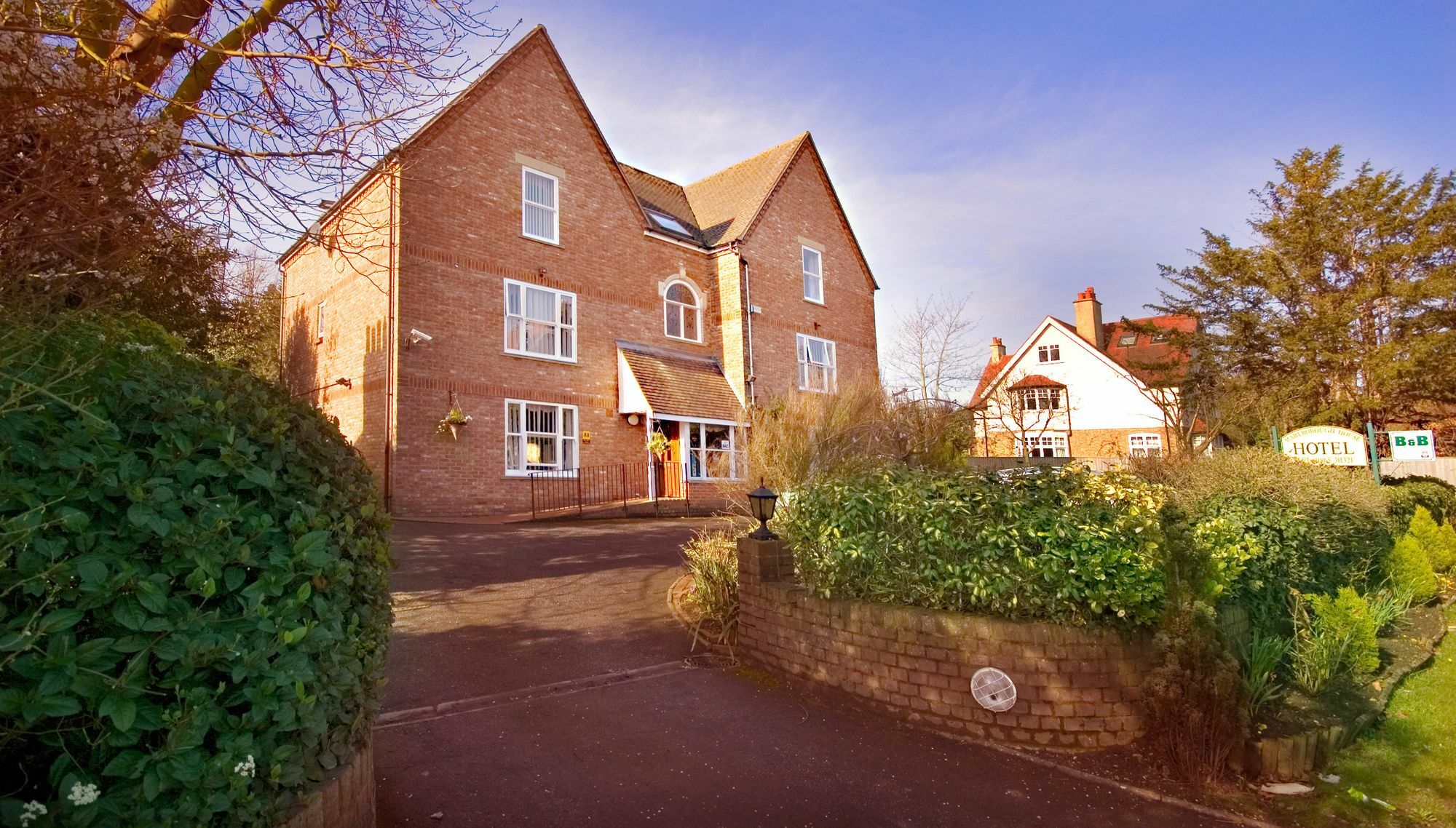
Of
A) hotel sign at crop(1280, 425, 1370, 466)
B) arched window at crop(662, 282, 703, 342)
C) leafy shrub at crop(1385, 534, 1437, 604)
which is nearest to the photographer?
leafy shrub at crop(1385, 534, 1437, 604)

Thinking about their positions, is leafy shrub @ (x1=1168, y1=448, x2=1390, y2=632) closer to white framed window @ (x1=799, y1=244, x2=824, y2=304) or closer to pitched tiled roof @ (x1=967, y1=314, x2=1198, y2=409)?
white framed window @ (x1=799, y1=244, x2=824, y2=304)

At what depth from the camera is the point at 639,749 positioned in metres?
4.51

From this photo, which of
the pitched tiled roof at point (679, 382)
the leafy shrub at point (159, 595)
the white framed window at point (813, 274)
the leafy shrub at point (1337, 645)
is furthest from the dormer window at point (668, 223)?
the leafy shrub at point (159, 595)

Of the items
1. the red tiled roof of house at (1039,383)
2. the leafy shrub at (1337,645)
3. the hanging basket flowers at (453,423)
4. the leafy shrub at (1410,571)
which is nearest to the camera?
the leafy shrub at (1337,645)

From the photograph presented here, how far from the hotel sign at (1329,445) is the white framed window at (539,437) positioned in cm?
1395

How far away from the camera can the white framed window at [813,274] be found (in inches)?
966

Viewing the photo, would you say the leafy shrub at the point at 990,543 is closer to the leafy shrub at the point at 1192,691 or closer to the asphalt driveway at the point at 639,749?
the leafy shrub at the point at 1192,691

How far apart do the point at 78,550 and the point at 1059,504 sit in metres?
5.35

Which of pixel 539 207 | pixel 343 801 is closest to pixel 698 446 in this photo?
pixel 539 207

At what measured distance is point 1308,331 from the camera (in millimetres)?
19766

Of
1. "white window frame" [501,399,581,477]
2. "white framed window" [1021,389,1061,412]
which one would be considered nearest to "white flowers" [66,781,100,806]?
"white window frame" [501,399,581,477]

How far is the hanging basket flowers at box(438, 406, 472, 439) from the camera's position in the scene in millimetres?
14797

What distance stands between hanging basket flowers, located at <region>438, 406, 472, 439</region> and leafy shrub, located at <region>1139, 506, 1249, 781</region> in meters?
13.1

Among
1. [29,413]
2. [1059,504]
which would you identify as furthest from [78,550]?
[1059,504]
